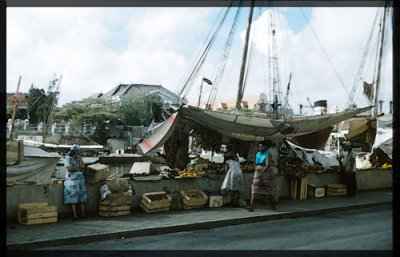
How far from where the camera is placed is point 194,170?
13.9 meters

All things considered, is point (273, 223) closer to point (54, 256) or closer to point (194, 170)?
point (194, 170)

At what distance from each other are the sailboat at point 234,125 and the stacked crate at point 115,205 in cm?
224

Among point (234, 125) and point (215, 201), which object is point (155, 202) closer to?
point (215, 201)

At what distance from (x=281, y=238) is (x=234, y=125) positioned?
5.30m

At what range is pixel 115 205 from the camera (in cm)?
1066

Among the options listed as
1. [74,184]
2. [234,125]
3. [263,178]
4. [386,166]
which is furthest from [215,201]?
[386,166]

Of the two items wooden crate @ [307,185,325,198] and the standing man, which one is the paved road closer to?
wooden crate @ [307,185,325,198]

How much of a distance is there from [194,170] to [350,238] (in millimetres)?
6219

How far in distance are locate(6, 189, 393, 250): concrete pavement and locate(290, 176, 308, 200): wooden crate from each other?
1.98 feet

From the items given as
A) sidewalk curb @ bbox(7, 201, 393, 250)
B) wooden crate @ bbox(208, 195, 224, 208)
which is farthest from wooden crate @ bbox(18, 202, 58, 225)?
wooden crate @ bbox(208, 195, 224, 208)

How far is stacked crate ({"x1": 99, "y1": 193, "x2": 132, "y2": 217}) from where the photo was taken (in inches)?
418

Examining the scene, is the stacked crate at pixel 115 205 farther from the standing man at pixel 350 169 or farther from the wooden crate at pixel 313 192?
the standing man at pixel 350 169

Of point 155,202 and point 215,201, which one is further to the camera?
point 215,201

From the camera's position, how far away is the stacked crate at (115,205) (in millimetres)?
10617
